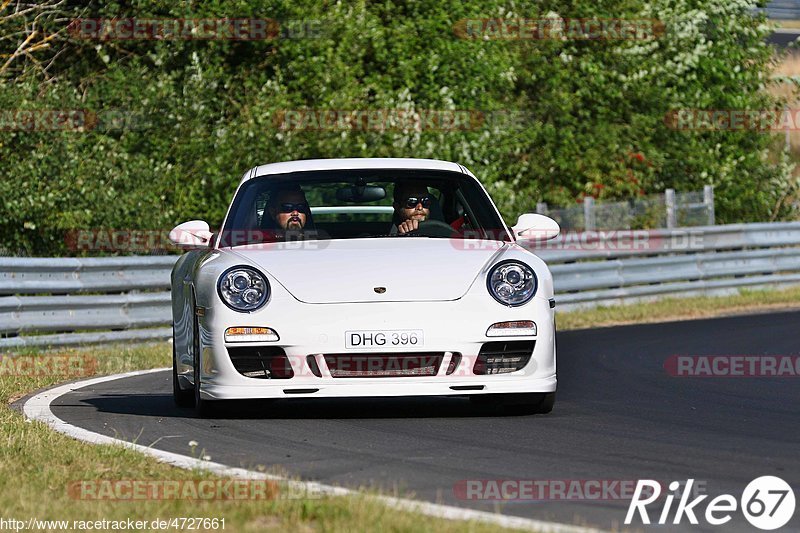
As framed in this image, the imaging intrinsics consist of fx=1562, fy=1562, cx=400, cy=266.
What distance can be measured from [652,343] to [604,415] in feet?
19.8

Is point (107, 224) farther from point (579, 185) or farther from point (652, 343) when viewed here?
point (579, 185)

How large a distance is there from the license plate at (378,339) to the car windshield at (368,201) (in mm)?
1037

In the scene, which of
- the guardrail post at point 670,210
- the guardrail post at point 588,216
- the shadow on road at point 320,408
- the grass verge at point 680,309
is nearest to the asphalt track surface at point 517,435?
the shadow on road at point 320,408

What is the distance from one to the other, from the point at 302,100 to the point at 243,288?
49.2 ft

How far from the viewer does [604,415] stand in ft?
26.5

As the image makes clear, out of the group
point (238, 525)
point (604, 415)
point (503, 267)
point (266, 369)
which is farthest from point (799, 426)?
point (238, 525)

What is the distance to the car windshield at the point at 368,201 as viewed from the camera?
28.3 ft

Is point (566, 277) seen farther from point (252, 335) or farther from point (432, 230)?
point (252, 335)

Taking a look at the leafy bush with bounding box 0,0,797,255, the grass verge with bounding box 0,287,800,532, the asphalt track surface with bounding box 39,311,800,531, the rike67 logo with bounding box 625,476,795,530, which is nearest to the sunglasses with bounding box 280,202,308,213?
the asphalt track surface with bounding box 39,311,800,531

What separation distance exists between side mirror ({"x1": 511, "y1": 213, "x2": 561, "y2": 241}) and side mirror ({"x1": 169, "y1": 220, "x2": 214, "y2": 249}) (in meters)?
1.73

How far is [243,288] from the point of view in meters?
7.75

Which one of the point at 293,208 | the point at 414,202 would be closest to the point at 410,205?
the point at 414,202

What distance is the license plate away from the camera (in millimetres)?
7578

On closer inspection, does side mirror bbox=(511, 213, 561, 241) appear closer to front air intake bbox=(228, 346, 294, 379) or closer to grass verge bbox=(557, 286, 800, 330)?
front air intake bbox=(228, 346, 294, 379)
